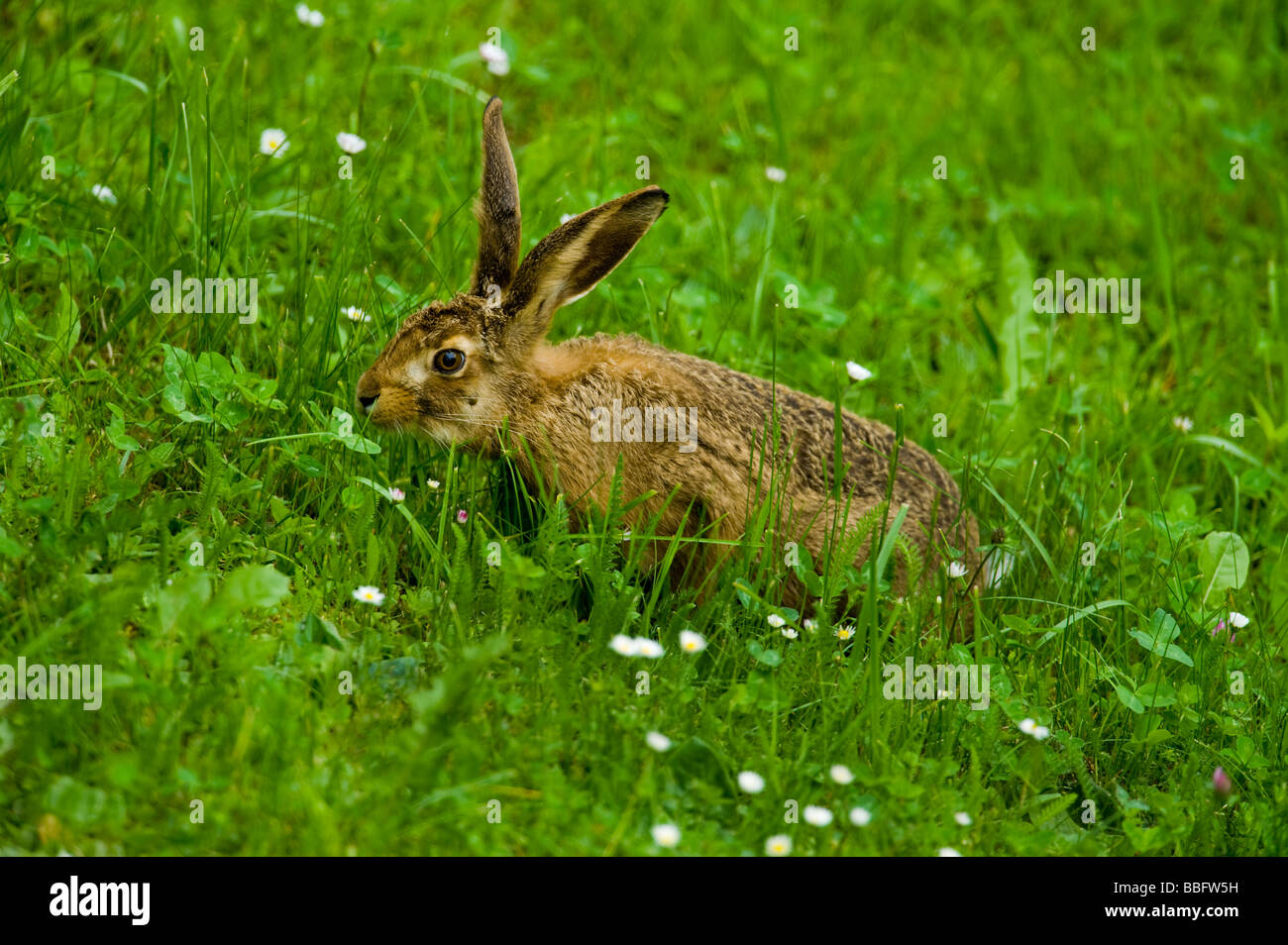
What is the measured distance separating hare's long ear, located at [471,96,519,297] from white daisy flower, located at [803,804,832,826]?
2581 mm

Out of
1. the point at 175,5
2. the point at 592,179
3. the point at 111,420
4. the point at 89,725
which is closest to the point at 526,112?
the point at 592,179

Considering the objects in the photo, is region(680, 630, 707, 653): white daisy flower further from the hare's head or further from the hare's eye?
the hare's eye

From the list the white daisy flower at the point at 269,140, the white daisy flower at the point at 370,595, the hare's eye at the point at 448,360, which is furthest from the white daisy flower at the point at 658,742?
the white daisy flower at the point at 269,140

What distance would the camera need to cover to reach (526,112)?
8203 mm

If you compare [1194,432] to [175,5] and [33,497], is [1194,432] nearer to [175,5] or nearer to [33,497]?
[33,497]

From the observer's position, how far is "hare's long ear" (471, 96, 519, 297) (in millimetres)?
5426

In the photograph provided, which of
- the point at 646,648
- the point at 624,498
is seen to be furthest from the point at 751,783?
the point at 624,498

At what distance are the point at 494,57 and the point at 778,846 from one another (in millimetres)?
4875

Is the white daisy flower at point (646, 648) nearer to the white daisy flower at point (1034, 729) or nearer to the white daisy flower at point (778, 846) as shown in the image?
the white daisy flower at point (778, 846)

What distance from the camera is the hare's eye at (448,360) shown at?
527cm

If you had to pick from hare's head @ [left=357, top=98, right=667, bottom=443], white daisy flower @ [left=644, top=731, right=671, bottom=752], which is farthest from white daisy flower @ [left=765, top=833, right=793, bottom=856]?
hare's head @ [left=357, top=98, right=667, bottom=443]

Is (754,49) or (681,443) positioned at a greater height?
(754,49)

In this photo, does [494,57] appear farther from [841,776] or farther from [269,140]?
[841,776]

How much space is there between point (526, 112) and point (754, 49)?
1589 millimetres
